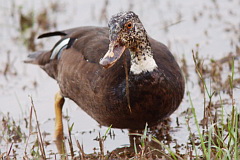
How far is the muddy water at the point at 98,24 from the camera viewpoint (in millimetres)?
6039

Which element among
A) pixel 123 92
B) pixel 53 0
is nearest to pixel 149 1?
pixel 53 0

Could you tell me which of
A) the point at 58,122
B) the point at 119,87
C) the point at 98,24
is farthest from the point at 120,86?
the point at 98,24

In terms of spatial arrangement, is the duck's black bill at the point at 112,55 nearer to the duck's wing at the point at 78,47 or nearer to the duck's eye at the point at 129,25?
the duck's eye at the point at 129,25

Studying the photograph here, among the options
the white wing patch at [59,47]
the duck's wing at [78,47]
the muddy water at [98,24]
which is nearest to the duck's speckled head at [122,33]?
the duck's wing at [78,47]

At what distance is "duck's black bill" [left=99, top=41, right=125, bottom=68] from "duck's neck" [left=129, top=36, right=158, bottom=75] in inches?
7.5

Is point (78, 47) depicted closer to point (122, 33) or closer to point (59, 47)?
point (59, 47)

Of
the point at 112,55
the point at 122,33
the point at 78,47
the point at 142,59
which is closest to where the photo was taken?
the point at 112,55

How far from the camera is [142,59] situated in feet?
14.7

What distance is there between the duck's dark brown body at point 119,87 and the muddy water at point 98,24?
0.55 metres

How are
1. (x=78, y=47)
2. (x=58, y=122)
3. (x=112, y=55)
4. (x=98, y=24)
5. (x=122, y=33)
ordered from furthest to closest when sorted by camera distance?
(x=98, y=24) < (x=58, y=122) < (x=78, y=47) < (x=122, y=33) < (x=112, y=55)

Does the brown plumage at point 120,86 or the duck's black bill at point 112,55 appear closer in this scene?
the duck's black bill at point 112,55

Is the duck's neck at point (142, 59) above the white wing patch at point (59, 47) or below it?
below

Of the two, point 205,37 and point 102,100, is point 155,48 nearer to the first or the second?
point 102,100

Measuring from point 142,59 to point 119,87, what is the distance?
1.05 feet
